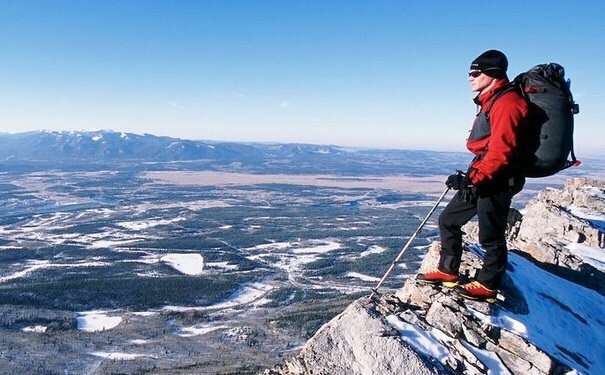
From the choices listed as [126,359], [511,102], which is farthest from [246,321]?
[511,102]

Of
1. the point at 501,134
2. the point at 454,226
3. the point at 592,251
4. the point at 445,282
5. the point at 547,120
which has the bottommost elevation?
the point at 592,251

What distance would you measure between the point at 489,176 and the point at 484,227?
46.2 inches

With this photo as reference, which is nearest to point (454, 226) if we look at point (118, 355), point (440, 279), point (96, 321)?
point (440, 279)

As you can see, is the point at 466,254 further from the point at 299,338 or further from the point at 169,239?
the point at 169,239

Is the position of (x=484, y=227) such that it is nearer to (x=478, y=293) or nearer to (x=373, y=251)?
(x=478, y=293)

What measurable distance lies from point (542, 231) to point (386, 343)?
61.4 feet

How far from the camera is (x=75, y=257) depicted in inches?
4791

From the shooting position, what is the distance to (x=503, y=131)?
755 cm

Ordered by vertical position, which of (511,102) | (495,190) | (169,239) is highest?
(511,102)

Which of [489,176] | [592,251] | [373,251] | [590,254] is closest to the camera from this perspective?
[489,176]

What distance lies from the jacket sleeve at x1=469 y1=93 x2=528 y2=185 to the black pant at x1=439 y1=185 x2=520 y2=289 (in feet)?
2.36

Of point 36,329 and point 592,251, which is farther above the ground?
point 592,251

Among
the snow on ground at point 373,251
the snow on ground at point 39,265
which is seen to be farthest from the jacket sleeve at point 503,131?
the snow on ground at point 373,251

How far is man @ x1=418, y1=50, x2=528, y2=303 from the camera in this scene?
7.59 metres
